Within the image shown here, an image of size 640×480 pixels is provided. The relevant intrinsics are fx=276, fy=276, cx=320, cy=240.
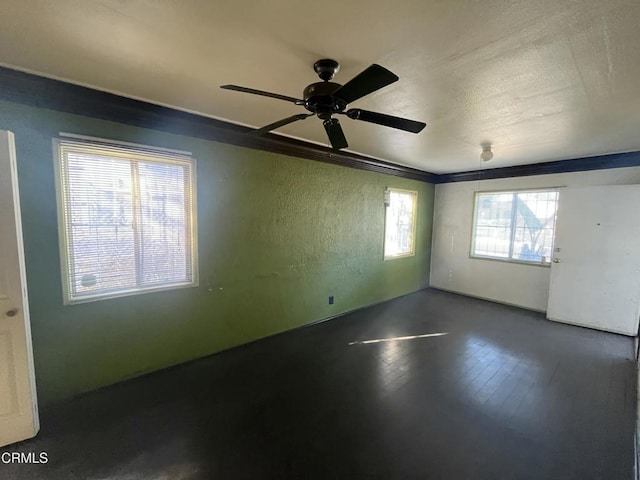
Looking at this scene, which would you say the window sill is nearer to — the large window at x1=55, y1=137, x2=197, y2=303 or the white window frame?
the white window frame

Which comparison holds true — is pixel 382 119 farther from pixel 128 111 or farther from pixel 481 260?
pixel 481 260

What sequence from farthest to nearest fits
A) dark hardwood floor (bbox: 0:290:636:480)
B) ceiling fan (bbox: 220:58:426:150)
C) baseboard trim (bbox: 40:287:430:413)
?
baseboard trim (bbox: 40:287:430:413) < dark hardwood floor (bbox: 0:290:636:480) < ceiling fan (bbox: 220:58:426:150)

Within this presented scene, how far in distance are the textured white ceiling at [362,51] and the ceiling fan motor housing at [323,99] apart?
7.5 inches

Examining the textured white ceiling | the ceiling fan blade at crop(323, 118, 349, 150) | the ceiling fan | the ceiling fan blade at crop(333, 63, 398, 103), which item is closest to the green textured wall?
the textured white ceiling

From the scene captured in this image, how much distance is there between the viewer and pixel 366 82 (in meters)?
1.32

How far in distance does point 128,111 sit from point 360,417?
307 cm

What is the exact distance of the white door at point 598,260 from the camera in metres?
3.61

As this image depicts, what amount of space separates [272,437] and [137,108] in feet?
9.05

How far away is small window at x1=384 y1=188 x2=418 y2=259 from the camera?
500 cm

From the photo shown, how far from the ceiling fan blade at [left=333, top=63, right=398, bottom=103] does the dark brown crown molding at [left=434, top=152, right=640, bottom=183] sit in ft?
14.4

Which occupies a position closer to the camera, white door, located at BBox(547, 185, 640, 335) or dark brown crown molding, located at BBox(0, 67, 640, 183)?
dark brown crown molding, located at BBox(0, 67, 640, 183)

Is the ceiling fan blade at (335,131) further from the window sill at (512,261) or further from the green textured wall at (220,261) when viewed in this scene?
the window sill at (512,261)

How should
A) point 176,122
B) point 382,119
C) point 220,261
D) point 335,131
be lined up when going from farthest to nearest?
point 220,261
point 176,122
point 335,131
point 382,119

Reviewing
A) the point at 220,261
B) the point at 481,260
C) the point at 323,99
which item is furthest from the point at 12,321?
the point at 481,260
